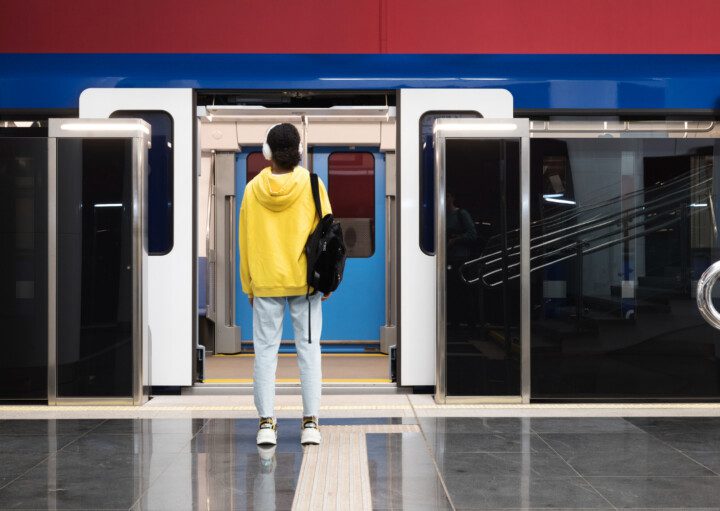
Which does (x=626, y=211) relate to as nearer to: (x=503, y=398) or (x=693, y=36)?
(x=503, y=398)

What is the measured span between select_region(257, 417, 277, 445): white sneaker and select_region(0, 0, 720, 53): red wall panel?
2830 mm

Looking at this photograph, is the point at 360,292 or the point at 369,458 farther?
the point at 360,292

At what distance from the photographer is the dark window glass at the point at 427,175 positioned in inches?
200

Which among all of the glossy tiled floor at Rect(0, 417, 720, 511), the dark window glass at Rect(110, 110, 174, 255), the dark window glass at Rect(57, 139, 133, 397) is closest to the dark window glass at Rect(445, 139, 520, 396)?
the glossy tiled floor at Rect(0, 417, 720, 511)

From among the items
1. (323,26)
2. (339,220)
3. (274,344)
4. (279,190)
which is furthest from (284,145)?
(339,220)

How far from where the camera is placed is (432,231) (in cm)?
509

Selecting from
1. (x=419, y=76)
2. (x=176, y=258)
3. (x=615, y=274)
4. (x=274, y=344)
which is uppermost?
(x=419, y=76)

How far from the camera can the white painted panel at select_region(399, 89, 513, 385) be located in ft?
16.6

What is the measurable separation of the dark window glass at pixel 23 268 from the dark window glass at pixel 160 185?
620 mm

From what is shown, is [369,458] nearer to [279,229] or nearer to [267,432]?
[267,432]

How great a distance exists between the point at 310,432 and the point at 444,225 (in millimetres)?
1638

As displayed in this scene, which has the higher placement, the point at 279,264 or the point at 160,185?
the point at 160,185

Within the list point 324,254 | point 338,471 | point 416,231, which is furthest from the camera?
point 416,231

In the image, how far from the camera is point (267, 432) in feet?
12.3
